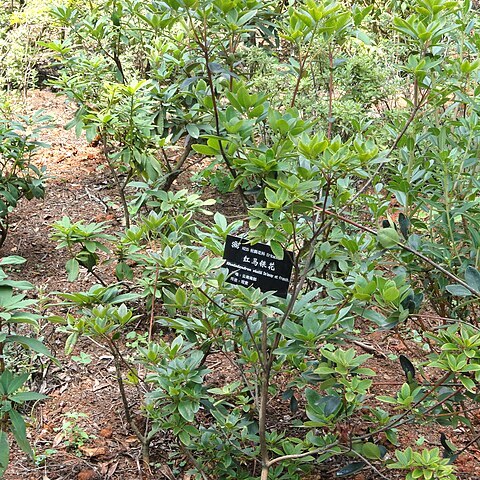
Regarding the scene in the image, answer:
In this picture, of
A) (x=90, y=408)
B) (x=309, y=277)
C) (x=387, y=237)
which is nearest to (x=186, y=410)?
(x=309, y=277)

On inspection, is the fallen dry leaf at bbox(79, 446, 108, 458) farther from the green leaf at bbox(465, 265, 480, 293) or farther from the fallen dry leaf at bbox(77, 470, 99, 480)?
the green leaf at bbox(465, 265, 480, 293)

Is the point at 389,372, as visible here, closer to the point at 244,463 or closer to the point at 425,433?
the point at 425,433

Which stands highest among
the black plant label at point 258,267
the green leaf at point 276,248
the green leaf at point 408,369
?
the green leaf at point 276,248

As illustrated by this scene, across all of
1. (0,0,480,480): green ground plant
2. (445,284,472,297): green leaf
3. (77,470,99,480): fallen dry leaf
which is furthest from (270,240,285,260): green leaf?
(77,470,99,480): fallen dry leaf

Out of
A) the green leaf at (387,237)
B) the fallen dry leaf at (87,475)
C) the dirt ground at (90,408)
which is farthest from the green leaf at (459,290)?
the fallen dry leaf at (87,475)

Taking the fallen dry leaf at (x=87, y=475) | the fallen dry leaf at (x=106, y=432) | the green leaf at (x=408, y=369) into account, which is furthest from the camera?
the fallen dry leaf at (x=106, y=432)

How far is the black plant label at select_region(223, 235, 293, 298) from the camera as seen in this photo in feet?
8.03

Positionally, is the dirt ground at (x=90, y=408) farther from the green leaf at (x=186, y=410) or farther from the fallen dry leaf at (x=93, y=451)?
the green leaf at (x=186, y=410)

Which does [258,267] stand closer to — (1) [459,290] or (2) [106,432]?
(1) [459,290]

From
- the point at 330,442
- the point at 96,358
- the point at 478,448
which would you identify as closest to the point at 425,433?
the point at 478,448

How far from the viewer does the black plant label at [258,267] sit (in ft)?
8.03

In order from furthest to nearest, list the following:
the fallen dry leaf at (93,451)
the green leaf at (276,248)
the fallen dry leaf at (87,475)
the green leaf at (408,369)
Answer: the fallen dry leaf at (93,451)
the fallen dry leaf at (87,475)
the green leaf at (408,369)
the green leaf at (276,248)

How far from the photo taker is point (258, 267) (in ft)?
8.07

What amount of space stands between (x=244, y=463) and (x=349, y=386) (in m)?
0.86
